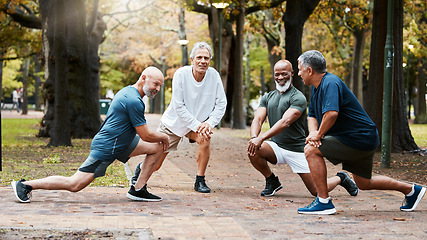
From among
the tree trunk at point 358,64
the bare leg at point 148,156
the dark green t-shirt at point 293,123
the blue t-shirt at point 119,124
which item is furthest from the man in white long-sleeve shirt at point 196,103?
the tree trunk at point 358,64

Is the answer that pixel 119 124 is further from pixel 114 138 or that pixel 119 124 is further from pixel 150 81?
pixel 150 81

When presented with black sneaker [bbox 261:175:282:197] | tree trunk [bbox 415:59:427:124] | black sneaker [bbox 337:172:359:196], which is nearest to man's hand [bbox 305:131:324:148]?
black sneaker [bbox 337:172:359:196]

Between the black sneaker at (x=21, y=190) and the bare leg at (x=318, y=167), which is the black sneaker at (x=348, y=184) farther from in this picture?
the black sneaker at (x=21, y=190)

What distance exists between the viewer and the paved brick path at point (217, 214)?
5316 mm

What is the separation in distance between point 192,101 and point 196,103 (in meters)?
0.06

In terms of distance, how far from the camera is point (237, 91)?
27.6 meters

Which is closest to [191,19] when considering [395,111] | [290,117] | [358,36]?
[358,36]

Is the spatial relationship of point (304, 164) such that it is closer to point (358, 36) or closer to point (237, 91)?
point (237, 91)

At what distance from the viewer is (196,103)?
789cm

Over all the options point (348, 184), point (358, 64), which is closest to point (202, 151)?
point (348, 184)

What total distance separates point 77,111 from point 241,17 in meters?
9.95

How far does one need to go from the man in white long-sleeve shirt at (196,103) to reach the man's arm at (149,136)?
658 mm

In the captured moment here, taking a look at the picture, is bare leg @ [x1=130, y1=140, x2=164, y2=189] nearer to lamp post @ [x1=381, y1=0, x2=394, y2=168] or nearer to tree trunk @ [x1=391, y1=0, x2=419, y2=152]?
lamp post @ [x1=381, y1=0, x2=394, y2=168]

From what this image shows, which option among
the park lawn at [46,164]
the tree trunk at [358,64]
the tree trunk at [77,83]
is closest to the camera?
the park lawn at [46,164]
